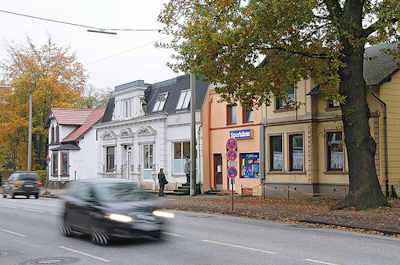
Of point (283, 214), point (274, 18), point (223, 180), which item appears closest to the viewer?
point (274, 18)

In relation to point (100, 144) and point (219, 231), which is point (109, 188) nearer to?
point (219, 231)

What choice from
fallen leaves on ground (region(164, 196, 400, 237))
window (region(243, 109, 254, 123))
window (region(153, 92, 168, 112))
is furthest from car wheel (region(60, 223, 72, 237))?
window (region(153, 92, 168, 112))

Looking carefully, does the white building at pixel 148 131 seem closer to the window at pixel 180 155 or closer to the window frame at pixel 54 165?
the window at pixel 180 155

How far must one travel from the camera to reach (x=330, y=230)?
15.7 meters

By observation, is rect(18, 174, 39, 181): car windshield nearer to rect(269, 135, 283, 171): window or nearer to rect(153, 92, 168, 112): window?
rect(153, 92, 168, 112): window

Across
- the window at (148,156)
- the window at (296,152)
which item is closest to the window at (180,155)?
the window at (148,156)

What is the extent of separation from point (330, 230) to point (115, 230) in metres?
7.15

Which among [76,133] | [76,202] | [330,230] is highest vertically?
[76,133]

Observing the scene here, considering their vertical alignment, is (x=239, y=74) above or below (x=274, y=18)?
below

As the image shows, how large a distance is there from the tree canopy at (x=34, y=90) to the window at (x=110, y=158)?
42.0 ft

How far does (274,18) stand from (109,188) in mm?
9028

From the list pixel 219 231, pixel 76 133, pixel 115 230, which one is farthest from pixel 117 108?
pixel 115 230

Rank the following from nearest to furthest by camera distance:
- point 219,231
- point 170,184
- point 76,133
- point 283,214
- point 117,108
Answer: point 219,231, point 283,214, point 170,184, point 117,108, point 76,133

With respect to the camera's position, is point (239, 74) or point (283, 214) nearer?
point (283, 214)
